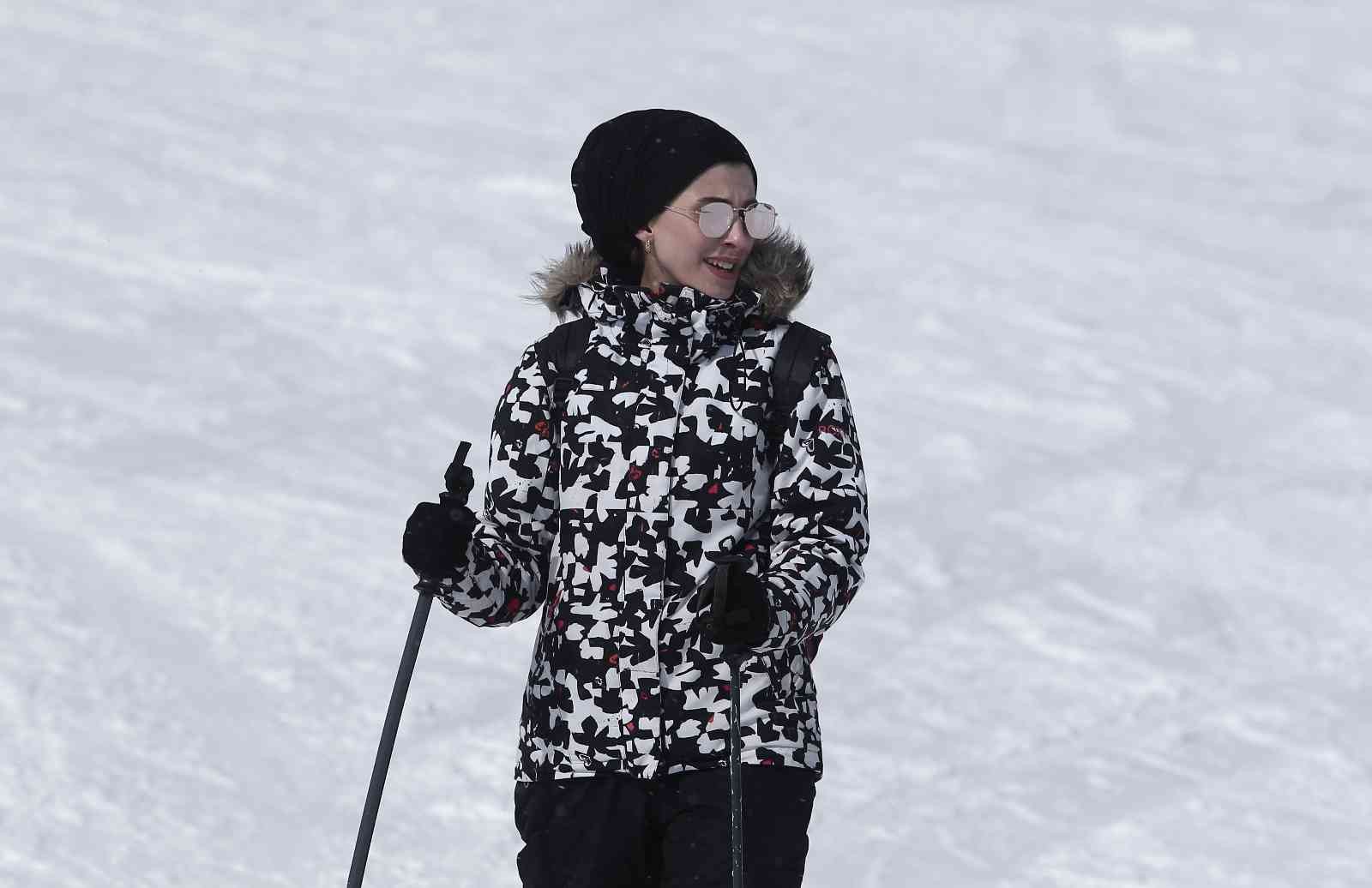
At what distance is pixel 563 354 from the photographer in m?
2.78

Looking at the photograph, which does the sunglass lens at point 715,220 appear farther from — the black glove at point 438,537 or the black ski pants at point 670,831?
the black ski pants at point 670,831

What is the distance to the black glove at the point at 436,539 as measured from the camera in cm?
254

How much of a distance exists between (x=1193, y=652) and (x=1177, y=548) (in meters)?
0.93

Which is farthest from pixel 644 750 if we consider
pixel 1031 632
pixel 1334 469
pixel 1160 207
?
pixel 1160 207

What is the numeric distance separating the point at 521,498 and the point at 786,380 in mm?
396

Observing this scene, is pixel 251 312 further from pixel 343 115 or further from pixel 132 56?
pixel 132 56

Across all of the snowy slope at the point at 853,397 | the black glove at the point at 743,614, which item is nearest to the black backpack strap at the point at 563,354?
the black glove at the point at 743,614

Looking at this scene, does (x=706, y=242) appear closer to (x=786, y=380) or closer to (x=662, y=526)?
(x=786, y=380)

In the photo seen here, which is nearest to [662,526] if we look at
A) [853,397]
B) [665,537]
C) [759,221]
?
[665,537]

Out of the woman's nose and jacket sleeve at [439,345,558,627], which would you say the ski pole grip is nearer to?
jacket sleeve at [439,345,558,627]

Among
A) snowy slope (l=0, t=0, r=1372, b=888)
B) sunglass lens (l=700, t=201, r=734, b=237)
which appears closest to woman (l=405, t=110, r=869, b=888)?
sunglass lens (l=700, t=201, r=734, b=237)

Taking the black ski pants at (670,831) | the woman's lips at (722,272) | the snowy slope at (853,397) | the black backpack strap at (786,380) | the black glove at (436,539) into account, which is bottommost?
the black ski pants at (670,831)

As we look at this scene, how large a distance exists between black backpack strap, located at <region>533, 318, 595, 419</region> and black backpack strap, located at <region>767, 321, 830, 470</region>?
0.27 metres

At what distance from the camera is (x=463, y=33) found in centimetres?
1423
